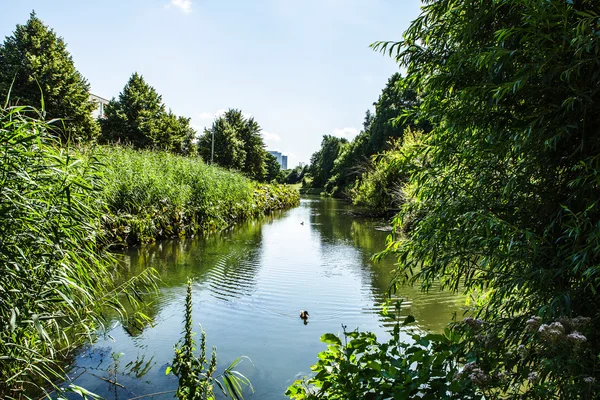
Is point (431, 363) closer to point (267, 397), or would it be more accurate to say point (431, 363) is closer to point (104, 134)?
point (267, 397)

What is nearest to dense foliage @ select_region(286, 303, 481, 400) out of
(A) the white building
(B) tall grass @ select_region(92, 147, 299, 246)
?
(B) tall grass @ select_region(92, 147, 299, 246)

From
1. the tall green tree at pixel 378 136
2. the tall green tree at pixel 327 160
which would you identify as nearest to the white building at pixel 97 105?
the tall green tree at pixel 378 136

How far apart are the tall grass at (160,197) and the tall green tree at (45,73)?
29.4ft

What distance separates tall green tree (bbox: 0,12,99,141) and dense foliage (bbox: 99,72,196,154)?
588cm

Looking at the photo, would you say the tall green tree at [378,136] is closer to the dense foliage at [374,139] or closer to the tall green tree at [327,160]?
the dense foliage at [374,139]

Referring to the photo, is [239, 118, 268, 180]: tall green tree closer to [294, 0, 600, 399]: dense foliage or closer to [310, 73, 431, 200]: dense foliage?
[310, 73, 431, 200]: dense foliage

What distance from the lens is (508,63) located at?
2.60 meters

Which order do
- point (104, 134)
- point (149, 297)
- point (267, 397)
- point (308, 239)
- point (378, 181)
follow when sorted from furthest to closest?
point (104, 134)
point (378, 181)
point (308, 239)
point (149, 297)
point (267, 397)

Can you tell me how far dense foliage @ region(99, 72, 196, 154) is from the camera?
1159 inches

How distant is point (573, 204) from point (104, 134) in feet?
104

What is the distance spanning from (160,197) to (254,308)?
619 centimetres

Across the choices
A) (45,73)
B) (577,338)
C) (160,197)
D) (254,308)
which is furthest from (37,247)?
(45,73)

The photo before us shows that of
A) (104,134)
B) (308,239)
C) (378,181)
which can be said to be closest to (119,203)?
(308,239)

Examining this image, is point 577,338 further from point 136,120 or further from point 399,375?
Result: point 136,120
